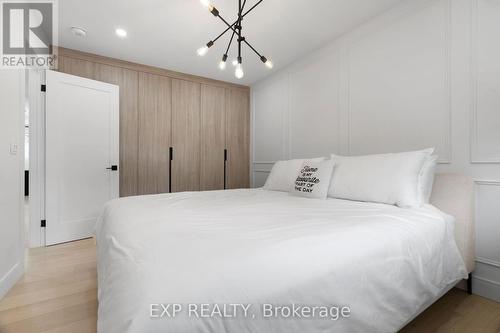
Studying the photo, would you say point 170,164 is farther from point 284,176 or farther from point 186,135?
point 284,176

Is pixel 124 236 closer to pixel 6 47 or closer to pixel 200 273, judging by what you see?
pixel 200 273

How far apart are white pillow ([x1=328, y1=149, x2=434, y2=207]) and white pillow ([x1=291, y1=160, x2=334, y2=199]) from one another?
0.08m

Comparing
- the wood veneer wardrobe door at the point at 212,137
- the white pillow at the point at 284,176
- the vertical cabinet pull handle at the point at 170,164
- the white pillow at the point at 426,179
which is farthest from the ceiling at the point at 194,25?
the white pillow at the point at 426,179

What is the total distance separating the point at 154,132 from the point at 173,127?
30 cm

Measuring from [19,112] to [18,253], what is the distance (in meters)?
1.19

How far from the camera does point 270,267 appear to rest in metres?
0.77

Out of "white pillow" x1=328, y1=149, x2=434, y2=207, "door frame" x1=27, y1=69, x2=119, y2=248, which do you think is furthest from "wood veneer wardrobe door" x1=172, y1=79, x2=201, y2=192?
"white pillow" x1=328, y1=149, x2=434, y2=207

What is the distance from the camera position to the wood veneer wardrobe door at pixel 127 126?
3.38m

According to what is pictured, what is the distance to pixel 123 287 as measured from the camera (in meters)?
0.68

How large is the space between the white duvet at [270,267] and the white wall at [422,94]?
2.35 feet

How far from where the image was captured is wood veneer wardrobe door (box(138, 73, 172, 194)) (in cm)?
354

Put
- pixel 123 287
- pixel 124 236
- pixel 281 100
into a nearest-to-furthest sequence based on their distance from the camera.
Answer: pixel 123 287
pixel 124 236
pixel 281 100

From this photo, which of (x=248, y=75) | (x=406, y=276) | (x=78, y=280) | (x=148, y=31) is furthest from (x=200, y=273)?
(x=248, y=75)

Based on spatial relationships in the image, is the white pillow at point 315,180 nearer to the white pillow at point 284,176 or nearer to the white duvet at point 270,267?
the white pillow at point 284,176
